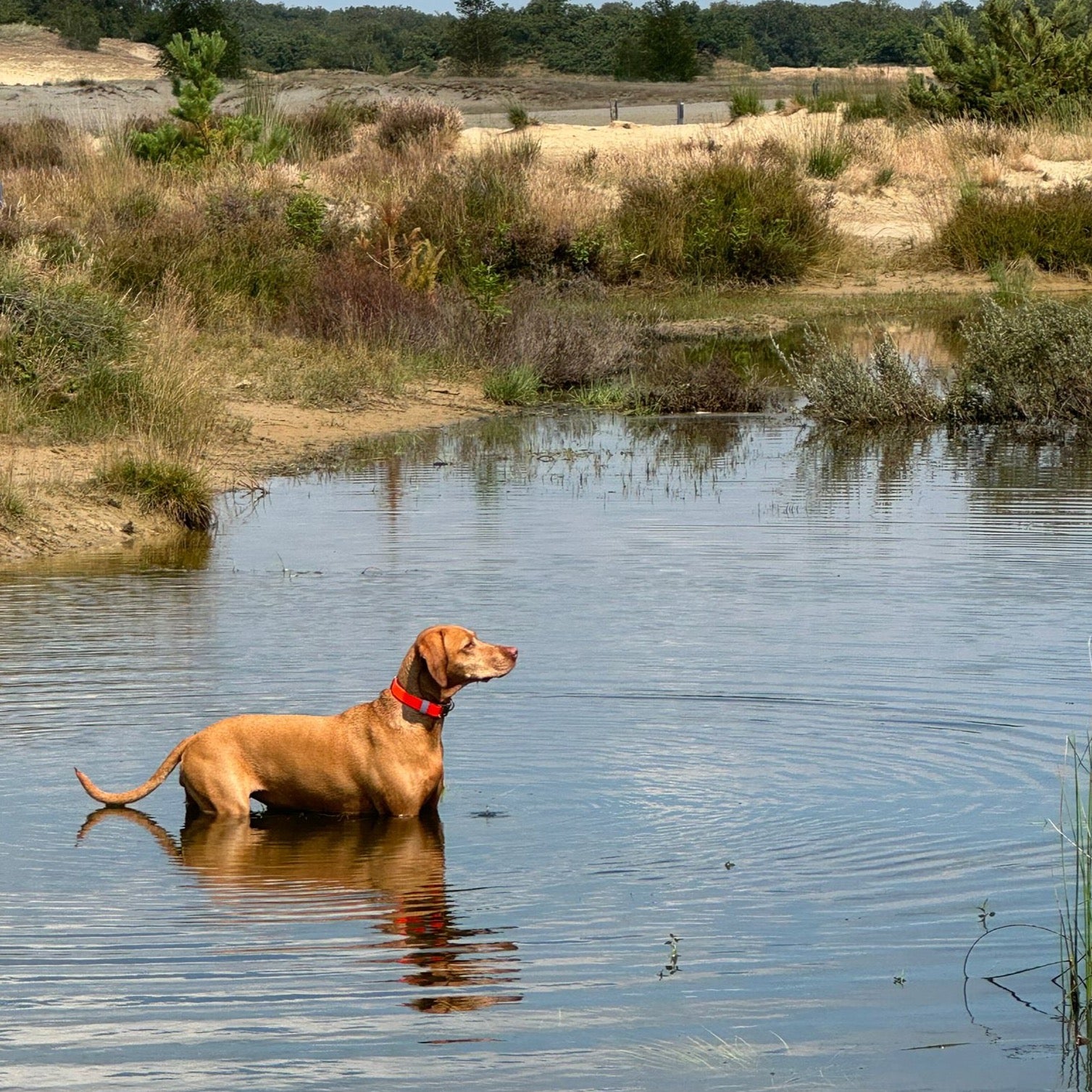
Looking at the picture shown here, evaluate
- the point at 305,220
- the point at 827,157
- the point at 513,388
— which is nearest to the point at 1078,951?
the point at 513,388

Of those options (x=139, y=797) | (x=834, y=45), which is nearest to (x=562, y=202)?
(x=139, y=797)

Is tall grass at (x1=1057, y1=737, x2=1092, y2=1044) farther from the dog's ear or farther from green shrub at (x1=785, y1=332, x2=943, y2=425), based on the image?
green shrub at (x1=785, y1=332, x2=943, y2=425)

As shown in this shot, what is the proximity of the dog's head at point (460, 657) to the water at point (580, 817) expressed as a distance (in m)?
0.59

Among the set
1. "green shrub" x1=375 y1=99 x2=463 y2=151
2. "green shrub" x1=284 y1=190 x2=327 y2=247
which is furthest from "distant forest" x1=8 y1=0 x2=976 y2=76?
"green shrub" x1=284 y1=190 x2=327 y2=247

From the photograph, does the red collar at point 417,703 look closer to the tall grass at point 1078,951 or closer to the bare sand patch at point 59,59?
the tall grass at point 1078,951

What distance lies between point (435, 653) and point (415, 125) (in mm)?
32196

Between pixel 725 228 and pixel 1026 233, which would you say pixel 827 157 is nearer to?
pixel 1026 233

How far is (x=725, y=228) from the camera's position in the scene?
29.8 m

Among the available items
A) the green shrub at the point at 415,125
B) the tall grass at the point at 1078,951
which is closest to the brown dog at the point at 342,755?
the tall grass at the point at 1078,951

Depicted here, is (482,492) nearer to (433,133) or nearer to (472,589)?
(472,589)

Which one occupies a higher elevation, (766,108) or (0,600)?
(766,108)

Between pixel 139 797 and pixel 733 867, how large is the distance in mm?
Answer: 2187

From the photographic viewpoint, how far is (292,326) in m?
21.3

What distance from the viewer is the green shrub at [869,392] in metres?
18.5
